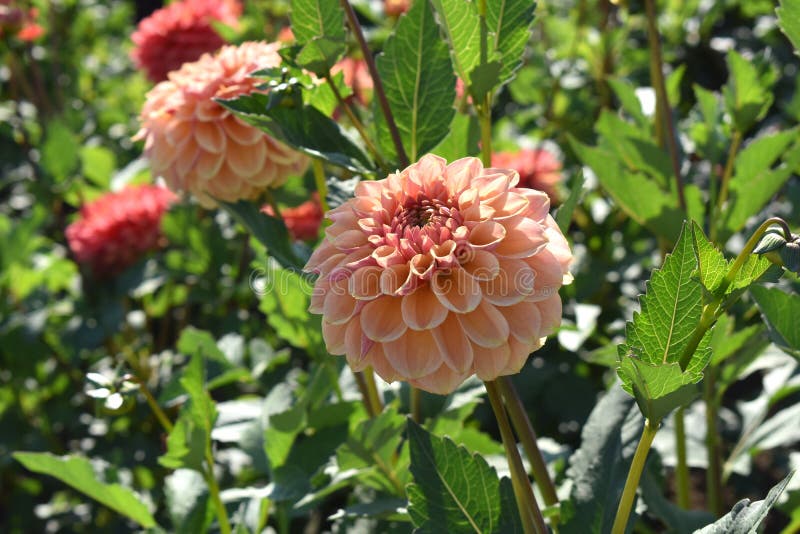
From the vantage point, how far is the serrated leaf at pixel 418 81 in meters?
0.87

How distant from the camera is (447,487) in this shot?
799 mm

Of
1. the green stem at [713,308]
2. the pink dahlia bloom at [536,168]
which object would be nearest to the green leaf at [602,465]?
the green stem at [713,308]

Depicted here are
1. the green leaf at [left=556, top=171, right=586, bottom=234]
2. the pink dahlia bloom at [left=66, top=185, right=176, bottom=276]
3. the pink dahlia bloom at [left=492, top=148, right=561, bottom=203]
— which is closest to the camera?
the green leaf at [left=556, top=171, right=586, bottom=234]

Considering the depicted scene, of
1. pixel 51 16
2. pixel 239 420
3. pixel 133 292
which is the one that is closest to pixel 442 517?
pixel 239 420

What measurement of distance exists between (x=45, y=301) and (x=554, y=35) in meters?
1.52

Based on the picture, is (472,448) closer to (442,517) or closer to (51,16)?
(442,517)

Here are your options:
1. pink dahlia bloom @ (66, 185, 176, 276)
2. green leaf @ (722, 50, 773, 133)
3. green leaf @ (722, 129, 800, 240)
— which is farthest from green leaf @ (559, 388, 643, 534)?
pink dahlia bloom @ (66, 185, 176, 276)

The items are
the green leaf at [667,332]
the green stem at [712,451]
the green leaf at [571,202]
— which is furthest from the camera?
the green stem at [712,451]

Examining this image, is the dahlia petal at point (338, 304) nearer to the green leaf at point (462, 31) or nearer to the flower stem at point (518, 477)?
the flower stem at point (518, 477)

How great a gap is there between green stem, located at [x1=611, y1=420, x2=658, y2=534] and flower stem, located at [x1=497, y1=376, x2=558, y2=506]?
12 cm

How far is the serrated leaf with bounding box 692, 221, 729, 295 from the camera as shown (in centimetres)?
65

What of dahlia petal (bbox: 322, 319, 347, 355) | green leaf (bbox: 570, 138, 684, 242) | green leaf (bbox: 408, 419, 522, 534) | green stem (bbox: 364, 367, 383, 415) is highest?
dahlia petal (bbox: 322, 319, 347, 355)

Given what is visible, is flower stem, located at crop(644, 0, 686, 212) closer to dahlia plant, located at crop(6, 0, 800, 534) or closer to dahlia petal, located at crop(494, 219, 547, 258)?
dahlia plant, located at crop(6, 0, 800, 534)

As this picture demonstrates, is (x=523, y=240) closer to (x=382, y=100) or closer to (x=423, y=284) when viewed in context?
(x=423, y=284)
